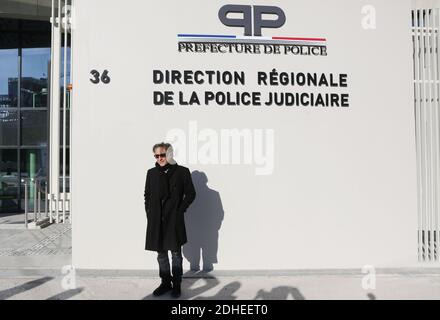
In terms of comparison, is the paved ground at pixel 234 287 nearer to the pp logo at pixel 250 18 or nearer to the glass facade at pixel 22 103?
the pp logo at pixel 250 18

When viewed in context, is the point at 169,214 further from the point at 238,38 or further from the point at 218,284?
the point at 238,38

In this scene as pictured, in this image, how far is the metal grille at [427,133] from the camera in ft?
20.6

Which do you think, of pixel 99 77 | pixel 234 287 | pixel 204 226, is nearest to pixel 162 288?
pixel 234 287

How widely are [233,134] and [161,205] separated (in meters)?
1.68

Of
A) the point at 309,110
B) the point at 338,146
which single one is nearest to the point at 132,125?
the point at 309,110

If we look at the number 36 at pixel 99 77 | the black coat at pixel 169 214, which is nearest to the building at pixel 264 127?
the number 36 at pixel 99 77

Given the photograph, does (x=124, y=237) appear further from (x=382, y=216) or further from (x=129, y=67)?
(x=382, y=216)

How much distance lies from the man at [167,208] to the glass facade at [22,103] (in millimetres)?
8989

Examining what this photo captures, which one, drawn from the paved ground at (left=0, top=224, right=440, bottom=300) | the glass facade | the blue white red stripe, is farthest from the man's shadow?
the glass facade

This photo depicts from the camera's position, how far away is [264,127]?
19.8ft

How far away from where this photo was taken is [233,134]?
600 cm

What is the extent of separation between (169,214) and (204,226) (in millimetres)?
1252

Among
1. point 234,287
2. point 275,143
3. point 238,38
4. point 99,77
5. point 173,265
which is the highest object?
point 238,38
